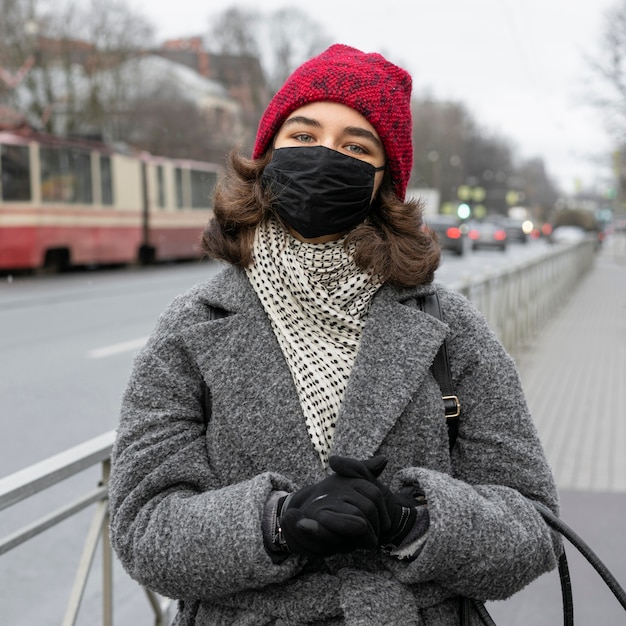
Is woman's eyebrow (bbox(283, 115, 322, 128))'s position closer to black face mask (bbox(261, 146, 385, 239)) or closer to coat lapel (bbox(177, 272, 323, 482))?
black face mask (bbox(261, 146, 385, 239))

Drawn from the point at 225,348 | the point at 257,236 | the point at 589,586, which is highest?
the point at 257,236

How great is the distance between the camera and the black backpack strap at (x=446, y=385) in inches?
64.5

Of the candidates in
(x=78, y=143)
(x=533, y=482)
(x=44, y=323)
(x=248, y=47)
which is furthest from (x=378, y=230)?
(x=248, y=47)

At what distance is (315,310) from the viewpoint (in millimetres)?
1682

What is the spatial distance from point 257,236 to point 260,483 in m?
0.49

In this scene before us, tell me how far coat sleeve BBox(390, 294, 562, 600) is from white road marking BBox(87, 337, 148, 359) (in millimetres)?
7914

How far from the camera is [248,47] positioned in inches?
1962

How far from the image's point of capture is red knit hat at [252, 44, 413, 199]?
173 centimetres

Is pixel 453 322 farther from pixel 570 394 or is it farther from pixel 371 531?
pixel 570 394

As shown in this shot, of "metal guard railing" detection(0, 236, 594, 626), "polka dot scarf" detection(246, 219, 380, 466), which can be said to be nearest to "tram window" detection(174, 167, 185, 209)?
"metal guard railing" detection(0, 236, 594, 626)

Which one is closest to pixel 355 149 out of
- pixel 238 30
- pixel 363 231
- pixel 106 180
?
pixel 363 231

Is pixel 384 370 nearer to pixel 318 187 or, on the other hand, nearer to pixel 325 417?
pixel 325 417

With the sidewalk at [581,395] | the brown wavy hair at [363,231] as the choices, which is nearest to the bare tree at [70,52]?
the sidewalk at [581,395]

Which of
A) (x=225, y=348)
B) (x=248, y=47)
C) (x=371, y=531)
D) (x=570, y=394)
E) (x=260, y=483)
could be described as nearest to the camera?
(x=371, y=531)
